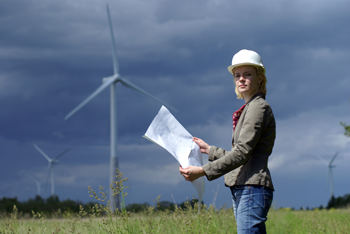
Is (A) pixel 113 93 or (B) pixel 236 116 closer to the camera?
(B) pixel 236 116

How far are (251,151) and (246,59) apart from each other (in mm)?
996

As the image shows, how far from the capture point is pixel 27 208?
26.8 meters

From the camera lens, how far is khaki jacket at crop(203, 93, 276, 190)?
10.5 feet

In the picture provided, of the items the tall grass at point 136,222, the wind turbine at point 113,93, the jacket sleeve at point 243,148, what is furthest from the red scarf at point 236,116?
the wind turbine at point 113,93

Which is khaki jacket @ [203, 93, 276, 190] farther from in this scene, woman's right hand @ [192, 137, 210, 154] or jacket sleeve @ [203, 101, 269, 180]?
woman's right hand @ [192, 137, 210, 154]

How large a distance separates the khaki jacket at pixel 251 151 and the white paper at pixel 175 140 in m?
0.40

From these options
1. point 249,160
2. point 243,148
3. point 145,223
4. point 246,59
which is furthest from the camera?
point 145,223

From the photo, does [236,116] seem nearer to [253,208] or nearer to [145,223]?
[253,208]

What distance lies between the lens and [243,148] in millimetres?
3217

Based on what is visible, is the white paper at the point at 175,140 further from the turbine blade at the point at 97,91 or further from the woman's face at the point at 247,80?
the turbine blade at the point at 97,91

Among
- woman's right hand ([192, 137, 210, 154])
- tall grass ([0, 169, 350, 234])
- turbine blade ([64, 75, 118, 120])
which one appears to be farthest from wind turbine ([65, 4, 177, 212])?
woman's right hand ([192, 137, 210, 154])

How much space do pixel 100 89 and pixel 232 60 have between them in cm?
2506

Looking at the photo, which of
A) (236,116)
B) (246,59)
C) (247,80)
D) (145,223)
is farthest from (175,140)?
(145,223)

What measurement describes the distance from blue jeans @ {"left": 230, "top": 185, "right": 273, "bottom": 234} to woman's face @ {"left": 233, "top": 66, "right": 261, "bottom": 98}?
1027 millimetres
